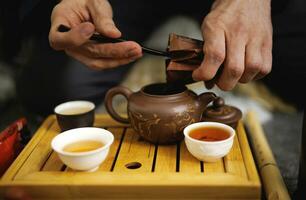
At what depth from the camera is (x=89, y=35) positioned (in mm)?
1033

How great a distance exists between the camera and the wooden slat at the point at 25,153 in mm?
972

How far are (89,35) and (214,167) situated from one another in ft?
1.52

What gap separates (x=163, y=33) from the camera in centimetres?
180

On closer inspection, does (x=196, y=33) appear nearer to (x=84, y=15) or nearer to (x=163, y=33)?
(x=163, y=33)

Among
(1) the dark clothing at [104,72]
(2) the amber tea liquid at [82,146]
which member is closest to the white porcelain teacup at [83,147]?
(2) the amber tea liquid at [82,146]

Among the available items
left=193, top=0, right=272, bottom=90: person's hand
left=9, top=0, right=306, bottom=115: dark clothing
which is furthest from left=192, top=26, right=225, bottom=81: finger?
left=9, top=0, right=306, bottom=115: dark clothing

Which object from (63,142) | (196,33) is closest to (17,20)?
(196,33)

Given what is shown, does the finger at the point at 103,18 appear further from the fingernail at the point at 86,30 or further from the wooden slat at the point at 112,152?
the wooden slat at the point at 112,152

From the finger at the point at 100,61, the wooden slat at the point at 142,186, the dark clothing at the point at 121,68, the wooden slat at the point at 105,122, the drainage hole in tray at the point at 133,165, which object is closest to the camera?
the wooden slat at the point at 142,186

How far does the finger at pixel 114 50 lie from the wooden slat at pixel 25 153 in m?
0.29

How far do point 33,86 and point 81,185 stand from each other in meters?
0.78

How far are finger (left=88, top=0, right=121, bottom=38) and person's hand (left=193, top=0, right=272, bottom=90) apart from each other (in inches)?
9.8

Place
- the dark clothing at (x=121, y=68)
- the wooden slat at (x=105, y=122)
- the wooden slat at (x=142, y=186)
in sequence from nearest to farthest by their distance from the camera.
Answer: the wooden slat at (x=142, y=186) < the wooden slat at (x=105, y=122) < the dark clothing at (x=121, y=68)

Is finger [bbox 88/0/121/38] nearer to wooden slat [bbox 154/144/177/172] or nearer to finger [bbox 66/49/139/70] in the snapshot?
finger [bbox 66/49/139/70]
